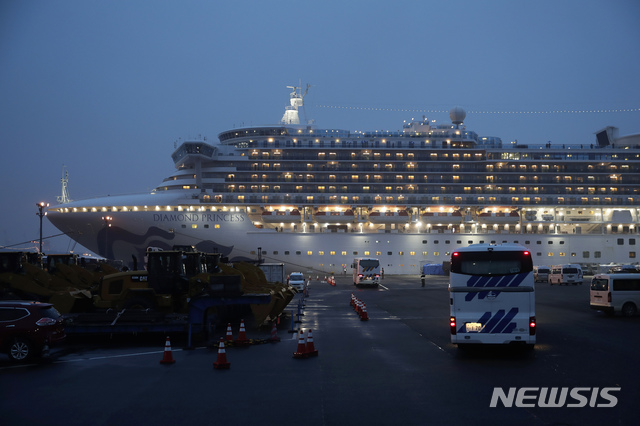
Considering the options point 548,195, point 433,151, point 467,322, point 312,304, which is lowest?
point 312,304

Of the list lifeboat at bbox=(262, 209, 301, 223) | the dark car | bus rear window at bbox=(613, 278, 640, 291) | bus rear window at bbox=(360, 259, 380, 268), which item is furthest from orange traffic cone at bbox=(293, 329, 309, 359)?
lifeboat at bbox=(262, 209, 301, 223)

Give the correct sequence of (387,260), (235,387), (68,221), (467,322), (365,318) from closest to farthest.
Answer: (235,387) < (467,322) < (365,318) < (68,221) < (387,260)

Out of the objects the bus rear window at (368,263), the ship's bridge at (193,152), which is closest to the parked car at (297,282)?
the bus rear window at (368,263)

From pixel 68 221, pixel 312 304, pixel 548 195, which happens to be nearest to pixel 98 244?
pixel 68 221

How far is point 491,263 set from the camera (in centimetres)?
1296

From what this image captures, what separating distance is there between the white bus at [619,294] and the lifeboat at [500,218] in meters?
40.3

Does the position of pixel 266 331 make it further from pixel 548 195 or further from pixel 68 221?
pixel 548 195

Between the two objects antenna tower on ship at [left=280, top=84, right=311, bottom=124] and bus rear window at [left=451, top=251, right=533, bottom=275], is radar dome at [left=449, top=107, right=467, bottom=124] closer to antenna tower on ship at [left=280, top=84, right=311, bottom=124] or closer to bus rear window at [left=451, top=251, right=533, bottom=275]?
antenna tower on ship at [left=280, top=84, right=311, bottom=124]

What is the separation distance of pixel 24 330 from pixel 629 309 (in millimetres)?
20948

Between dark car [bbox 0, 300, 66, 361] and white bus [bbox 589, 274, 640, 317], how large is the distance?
19247mm

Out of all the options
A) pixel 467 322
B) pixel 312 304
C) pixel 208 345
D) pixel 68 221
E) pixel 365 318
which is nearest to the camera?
pixel 467 322

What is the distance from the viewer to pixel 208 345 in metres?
15.0

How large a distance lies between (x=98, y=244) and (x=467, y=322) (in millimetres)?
50853

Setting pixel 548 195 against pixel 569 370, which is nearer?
pixel 569 370
